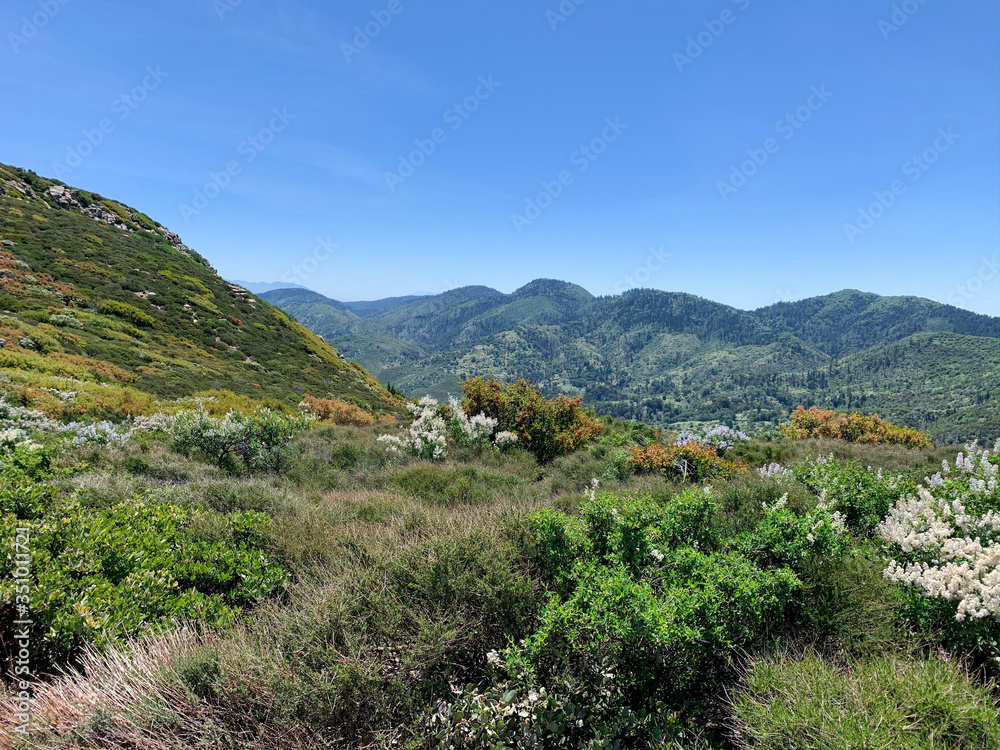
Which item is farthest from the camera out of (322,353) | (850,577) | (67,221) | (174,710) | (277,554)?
(322,353)

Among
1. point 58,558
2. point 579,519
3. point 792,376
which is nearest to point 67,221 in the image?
point 58,558

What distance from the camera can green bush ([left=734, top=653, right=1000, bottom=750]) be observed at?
1987 mm

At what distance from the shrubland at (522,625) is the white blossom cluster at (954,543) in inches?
0.8

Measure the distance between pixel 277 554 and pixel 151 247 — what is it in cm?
5381

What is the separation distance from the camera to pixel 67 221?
3928cm

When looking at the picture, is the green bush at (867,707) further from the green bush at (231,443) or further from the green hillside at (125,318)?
the green hillside at (125,318)

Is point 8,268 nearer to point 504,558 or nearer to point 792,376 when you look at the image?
point 504,558

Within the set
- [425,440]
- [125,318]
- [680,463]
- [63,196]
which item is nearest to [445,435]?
[425,440]

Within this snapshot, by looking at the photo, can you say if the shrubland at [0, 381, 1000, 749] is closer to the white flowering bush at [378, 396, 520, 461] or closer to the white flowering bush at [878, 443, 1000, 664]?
the white flowering bush at [878, 443, 1000, 664]

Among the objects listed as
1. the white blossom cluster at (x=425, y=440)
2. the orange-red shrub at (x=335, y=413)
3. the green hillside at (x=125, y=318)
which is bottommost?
the white blossom cluster at (x=425, y=440)

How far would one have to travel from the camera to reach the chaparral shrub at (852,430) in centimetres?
1439

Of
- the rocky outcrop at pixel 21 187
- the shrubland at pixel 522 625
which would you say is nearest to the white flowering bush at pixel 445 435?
the shrubland at pixel 522 625

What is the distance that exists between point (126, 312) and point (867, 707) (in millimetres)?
37388

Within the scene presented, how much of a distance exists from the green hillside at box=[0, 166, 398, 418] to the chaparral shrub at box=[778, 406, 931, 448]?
2363cm
